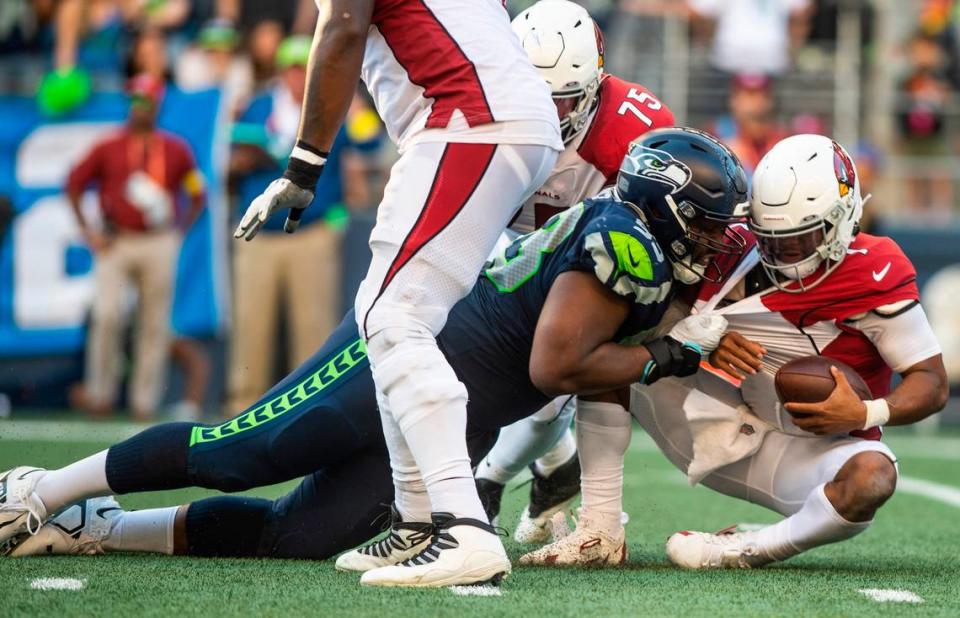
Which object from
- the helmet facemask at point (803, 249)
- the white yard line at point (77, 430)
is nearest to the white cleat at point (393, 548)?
the helmet facemask at point (803, 249)

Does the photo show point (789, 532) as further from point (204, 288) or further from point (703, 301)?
point (204, 288)

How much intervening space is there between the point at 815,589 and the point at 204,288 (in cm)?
679

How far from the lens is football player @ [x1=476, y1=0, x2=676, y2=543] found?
172 inches

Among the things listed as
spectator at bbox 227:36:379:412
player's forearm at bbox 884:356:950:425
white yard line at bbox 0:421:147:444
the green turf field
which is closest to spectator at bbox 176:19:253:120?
spectator at bbox 227:36:379:412

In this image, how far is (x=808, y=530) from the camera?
3889mm

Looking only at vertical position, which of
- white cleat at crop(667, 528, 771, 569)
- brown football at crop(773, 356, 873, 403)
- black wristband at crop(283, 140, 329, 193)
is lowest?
white cleat at crop(667, 528, 771, 569)

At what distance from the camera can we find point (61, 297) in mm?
9609

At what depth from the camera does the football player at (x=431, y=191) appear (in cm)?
337

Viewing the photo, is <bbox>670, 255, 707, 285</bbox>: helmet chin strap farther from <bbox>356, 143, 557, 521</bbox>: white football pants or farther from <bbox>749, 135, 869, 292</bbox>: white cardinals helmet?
<bbox>356, 143, 557, 521</bbox>: white football pants

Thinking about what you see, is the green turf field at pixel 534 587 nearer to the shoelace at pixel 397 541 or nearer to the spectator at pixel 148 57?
the shoelace at pixel 397 541

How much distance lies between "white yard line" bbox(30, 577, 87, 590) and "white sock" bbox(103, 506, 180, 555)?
1.64 ft

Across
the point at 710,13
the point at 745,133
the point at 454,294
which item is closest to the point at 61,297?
the point at 745,133

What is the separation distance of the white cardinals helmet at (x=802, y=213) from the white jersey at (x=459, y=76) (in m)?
0.66

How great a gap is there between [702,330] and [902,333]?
1.82 feet
